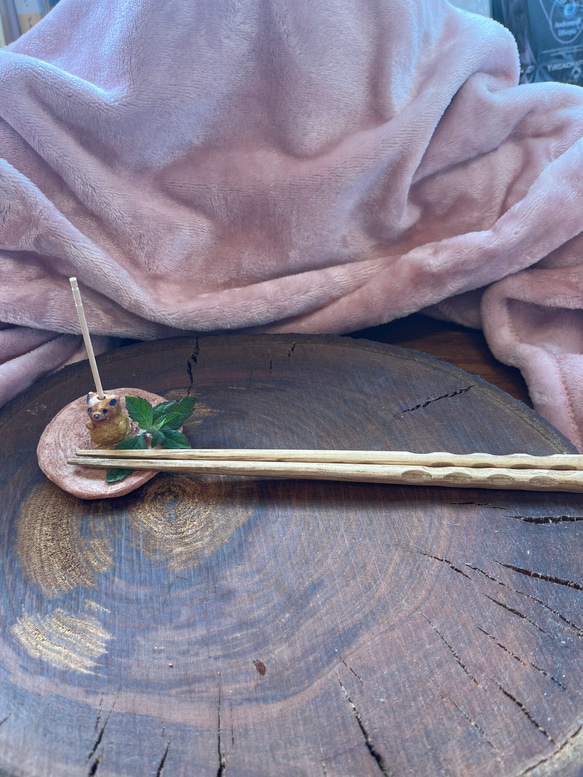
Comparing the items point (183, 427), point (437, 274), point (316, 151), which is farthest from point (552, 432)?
point (316, 151)

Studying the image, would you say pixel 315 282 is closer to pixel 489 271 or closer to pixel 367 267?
pixel 367 267

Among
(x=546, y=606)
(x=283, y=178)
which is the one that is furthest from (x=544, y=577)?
(x=283, y=178)

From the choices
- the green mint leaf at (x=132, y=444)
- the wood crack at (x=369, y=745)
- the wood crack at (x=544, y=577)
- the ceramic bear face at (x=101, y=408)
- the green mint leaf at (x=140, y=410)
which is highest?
the ceramic bear face at (x=101, y=408)

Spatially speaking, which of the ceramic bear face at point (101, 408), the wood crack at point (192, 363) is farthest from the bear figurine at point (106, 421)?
the wood crack at point (192, 363)

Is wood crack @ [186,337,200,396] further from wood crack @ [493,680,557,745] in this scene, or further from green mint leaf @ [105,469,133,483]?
wood crack @ [493,680,557,745]

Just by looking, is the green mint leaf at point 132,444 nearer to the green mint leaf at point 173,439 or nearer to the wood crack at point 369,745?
the green mint leaf at point 173,439

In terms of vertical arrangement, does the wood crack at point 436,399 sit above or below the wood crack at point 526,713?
above

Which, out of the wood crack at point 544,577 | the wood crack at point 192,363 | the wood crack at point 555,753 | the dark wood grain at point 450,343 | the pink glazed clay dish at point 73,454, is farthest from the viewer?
the dark wood grain at point 450,343
